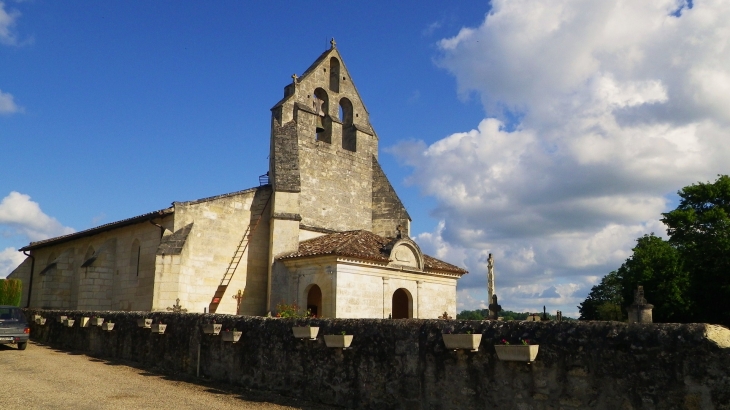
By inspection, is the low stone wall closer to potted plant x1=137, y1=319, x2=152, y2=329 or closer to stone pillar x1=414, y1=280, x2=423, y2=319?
potted plant x1=137, y1=319, x2=152, y2=329

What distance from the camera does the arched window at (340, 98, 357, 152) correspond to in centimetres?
2814

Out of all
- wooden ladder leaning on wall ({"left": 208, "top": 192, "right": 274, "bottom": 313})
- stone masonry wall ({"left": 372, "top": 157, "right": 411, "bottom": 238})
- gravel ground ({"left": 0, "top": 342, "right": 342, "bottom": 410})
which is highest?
stone masonry wall ({"left": 372, "top": 157, "right": 411, "bottom": 238})

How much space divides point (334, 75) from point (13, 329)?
718 inches

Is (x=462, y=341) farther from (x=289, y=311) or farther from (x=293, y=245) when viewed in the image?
(x=293, y=245)

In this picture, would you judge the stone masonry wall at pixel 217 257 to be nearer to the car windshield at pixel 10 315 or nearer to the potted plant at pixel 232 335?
the car windshield at pixel 10 315

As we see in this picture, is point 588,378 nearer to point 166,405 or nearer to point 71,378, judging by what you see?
point 166,405

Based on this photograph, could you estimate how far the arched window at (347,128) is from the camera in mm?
28141

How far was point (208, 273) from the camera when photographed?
21547 mm

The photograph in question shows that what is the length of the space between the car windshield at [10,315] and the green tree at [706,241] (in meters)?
32.5

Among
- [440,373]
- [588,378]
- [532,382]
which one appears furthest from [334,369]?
[588,378]

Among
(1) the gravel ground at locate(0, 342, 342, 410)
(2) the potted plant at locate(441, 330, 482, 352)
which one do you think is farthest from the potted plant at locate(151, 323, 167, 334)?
(2) the potted plant at locate(441, 330, 482, 352)

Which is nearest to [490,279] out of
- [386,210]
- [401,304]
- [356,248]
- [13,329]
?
[401,304]

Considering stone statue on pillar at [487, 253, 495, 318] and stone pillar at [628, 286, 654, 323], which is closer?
stone pillar at [628, 286, 654, 323]

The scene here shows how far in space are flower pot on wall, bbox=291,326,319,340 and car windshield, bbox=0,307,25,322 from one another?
12.0 metres
